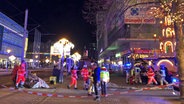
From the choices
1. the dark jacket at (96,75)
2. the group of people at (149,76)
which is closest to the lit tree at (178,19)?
the dark jacket at (96,75)

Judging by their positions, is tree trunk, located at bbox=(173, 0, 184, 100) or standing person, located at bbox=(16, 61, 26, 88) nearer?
tree trunk, located at bbox=(173, 0, 184, 100)

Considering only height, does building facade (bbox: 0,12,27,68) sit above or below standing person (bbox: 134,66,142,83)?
above

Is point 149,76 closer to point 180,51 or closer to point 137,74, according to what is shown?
point 137,74

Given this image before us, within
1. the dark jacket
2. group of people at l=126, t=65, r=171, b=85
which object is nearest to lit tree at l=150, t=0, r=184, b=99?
the dark jacket

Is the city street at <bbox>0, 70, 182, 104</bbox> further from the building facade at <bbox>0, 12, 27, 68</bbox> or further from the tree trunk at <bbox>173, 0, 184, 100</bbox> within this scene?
the building facade at <bbox>0, 12, 27, 68</bbox>

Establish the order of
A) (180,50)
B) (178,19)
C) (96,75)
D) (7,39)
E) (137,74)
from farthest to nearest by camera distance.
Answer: (7,39) → (137,74) → (96,75) → (180,50) → (178,19)

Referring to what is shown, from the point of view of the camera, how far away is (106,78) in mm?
12891

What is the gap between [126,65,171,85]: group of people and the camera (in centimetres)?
1898

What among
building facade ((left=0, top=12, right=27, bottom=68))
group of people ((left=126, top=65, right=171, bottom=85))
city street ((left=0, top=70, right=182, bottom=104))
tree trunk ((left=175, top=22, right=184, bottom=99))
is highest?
building facade ((left=0, top=12, right=27, bottom=68))

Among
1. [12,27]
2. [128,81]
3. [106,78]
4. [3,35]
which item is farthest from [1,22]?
[106,78]

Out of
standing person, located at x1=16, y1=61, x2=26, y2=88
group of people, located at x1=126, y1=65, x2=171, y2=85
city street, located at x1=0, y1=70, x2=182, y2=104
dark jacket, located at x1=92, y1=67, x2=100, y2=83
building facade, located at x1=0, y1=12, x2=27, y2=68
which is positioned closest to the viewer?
city street, located at x1=0, y1=70, x2=182, y2=104

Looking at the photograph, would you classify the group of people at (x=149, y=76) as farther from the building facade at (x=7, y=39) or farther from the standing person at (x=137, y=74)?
the building facade at (x=7, y=39)

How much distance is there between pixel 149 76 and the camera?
763 inches

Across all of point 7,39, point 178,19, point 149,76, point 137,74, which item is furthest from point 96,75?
point 7,39
